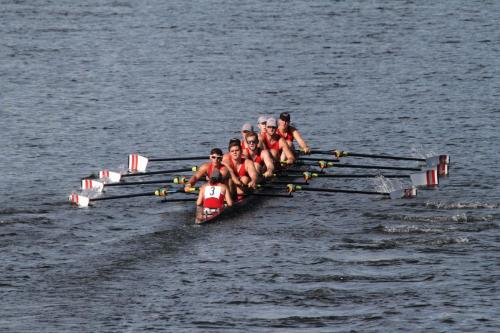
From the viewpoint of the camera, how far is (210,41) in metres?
71.0

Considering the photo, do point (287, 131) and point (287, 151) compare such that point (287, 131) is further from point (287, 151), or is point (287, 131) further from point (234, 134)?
→ point (234, 134)

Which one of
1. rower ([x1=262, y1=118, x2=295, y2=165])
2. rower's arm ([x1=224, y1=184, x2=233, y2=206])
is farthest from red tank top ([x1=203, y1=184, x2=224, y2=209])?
rower ([x1=262, y1=118, x2=295, y2=165])

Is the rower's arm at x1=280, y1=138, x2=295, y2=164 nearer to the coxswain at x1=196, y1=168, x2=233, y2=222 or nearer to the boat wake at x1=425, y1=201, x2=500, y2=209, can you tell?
the boat wake at x1=425, y1=201, x2=500, y2=209

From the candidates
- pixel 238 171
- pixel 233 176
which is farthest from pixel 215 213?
pixel 238 171

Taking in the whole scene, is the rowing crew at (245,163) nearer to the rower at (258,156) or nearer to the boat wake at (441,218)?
the rower at (258,156)

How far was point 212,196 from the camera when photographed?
32188 millimetres

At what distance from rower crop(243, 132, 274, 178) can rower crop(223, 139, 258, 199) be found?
30.0 inches

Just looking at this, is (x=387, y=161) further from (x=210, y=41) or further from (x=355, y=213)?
(x=210, y=41)

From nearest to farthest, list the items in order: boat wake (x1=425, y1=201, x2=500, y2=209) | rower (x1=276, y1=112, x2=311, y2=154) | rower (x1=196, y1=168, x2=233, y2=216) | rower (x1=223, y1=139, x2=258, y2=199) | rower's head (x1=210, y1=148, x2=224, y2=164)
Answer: rower (x1=196, y1=168, x2=233, y2=216) < rower's head (x1=210, y1=148, x2=224, y2=164) < rower (x1=223, y1=139, x2=258, y2=199) < boat wake (x1=425, y1=201, x2=500, y2=209) < rower (x1=276, y1=112, x2=311, y2=154)

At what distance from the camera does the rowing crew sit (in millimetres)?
32375

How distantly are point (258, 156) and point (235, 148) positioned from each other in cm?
311

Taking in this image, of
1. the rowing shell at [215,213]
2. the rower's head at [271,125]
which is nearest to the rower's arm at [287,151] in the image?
the rower's head at [271,125]

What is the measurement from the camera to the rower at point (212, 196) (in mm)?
32188

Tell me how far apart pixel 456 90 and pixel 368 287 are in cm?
3215
